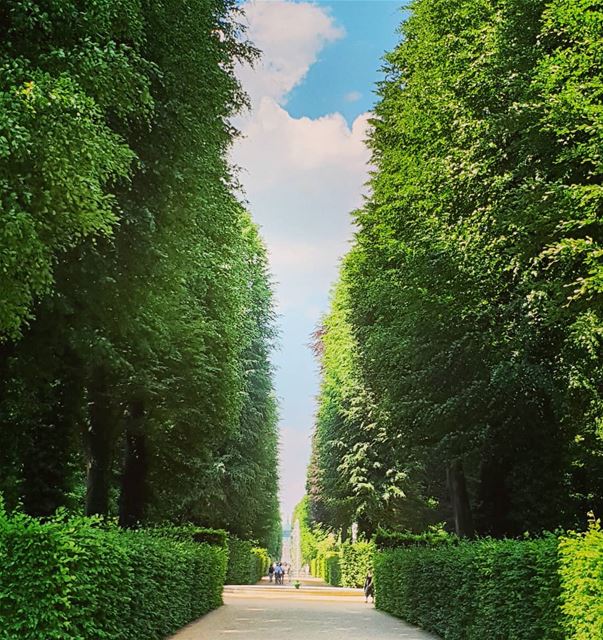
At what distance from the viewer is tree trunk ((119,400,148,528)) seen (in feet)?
68.2

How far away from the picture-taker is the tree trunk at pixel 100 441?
1897 centimetres

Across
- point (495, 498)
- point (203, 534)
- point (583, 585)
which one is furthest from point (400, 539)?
point (583, 585)

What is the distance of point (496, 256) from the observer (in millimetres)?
15531

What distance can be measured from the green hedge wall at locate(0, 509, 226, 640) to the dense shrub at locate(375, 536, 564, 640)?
15.7 ft

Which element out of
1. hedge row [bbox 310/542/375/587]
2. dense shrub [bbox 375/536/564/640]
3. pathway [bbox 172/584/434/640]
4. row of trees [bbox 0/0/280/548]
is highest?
row of trees [bbox 0/0/280/548]

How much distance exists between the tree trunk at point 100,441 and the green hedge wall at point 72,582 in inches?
340

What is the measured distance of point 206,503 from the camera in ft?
106

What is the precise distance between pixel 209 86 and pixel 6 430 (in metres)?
8.37

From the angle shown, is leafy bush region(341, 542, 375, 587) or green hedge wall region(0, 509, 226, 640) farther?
leafy bush region(341, 542, 375, 587)

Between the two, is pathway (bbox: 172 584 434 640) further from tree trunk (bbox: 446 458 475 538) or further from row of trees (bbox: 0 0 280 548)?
row of trees (bbox: 0 0 280 548)

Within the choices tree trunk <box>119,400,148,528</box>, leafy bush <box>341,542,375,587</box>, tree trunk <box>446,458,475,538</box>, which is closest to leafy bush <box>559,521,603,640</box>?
tree trunk <box>446,458,475,538</box>

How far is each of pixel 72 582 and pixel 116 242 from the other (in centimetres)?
659

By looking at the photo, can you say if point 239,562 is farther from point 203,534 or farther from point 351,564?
point 203,534

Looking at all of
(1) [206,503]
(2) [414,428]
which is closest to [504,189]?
(2) [414,428]
